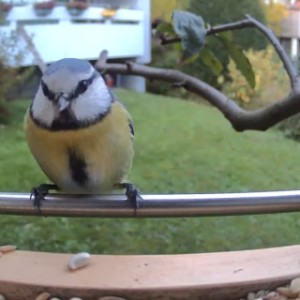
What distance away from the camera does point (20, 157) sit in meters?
3.03

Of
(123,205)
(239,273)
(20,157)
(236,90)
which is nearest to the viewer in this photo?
(123,205)

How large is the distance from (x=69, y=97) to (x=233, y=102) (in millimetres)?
583

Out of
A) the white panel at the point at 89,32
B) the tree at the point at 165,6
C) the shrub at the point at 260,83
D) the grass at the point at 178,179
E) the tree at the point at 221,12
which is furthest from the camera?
the white panel at the point at 89,32

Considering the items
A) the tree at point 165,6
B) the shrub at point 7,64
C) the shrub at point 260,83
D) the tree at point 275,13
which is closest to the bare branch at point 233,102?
the tree at point 165,6

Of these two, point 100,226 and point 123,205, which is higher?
point 123,205

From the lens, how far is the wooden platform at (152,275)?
A: 26.3 inches

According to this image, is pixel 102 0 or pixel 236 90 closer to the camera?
pixel 236 90

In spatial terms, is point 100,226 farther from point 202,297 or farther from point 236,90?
point 236,90

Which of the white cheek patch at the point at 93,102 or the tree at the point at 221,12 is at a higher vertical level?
the white cheek patch at the point at 93,102

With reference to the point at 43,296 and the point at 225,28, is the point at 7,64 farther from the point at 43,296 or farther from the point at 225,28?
the point at 43,296

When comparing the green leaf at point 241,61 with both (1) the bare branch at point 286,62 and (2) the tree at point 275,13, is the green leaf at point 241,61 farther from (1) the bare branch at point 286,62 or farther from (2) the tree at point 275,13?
(2) the tree at point 275,13

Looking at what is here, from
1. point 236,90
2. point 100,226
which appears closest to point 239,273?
point 100,226

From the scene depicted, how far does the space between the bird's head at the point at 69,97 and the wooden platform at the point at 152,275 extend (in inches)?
5.6

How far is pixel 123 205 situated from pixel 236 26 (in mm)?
643
